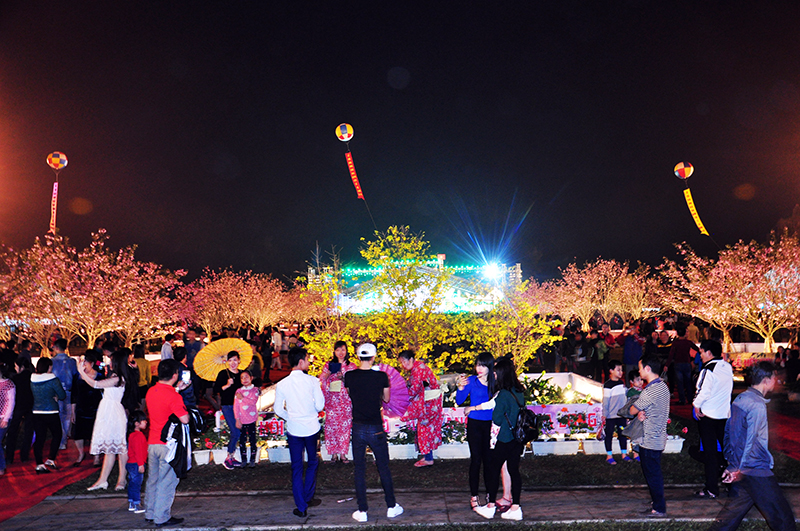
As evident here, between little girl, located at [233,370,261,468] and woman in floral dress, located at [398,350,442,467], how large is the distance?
2165 mm

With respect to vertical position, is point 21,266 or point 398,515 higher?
point 21,266

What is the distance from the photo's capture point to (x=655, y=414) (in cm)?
550

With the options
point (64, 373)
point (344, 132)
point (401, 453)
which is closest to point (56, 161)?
point (344, 132)

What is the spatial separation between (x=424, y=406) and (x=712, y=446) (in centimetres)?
356

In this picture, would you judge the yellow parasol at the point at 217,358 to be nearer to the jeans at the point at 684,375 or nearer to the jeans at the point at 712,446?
the jeans at the point at 712,446

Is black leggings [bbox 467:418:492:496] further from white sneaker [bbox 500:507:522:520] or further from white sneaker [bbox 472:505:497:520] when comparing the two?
white sneaker [bbox 500:507:522:520]

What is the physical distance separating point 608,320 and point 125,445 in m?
42.0

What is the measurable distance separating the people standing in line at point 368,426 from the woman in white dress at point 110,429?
3088 millimetres

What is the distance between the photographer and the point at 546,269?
92.2 m

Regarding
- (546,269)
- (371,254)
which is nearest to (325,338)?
(371,254)

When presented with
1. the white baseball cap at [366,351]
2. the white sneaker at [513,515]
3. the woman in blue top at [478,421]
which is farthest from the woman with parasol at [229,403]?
the white sneaker at [513,515]

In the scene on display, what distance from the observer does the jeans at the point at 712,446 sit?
624cm

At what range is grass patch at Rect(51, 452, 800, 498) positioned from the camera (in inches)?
277

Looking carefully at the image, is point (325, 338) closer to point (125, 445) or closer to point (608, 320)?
point (125, 445)
